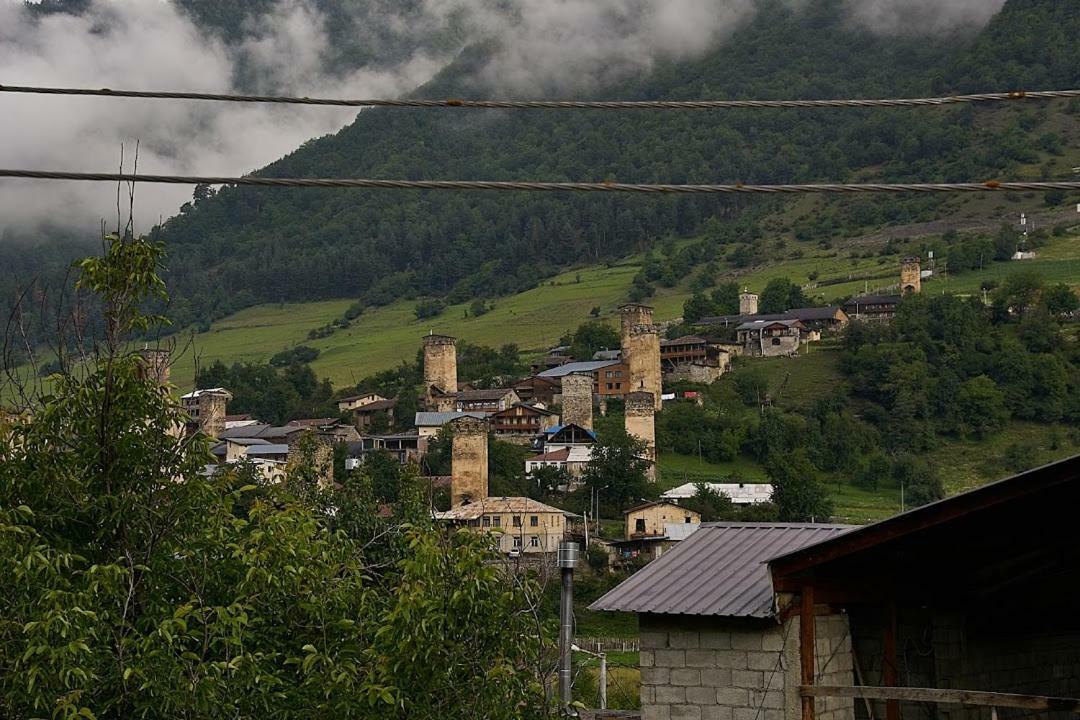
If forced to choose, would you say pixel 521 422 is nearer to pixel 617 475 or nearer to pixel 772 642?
pixel 617 475

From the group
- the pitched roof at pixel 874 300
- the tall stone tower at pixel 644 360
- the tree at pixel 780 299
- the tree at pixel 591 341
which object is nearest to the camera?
the tall stone tower at pixel 644 360

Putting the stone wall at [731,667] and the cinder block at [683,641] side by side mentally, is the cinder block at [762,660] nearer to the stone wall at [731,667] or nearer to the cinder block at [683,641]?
the stone wall at [731,667]

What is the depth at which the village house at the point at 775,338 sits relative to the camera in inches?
2756

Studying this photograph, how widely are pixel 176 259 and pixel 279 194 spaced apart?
18.0m

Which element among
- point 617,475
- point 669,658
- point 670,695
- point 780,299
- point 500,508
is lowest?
point 670,695

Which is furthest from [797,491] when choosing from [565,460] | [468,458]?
[468,458]

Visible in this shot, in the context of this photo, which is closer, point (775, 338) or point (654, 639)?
point (654, 639)

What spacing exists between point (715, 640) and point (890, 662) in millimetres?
1000

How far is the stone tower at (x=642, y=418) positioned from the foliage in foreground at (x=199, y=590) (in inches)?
1906

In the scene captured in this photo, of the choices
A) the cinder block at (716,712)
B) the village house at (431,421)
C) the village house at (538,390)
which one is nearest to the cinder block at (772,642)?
the cinder block at (716,712)

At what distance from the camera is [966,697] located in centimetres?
705

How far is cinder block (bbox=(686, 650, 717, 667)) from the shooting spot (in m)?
8.46

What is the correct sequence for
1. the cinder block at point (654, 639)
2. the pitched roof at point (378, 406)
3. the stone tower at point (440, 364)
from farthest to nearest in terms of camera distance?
the stone tower at point (440, 364)
the pitched roof at point (378, 406)
the cinder block at point (654, 639)

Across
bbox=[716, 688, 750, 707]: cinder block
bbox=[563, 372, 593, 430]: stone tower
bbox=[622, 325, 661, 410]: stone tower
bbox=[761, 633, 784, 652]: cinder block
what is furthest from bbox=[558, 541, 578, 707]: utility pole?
bbox=[622, 325, 661, 410]: stone tower
